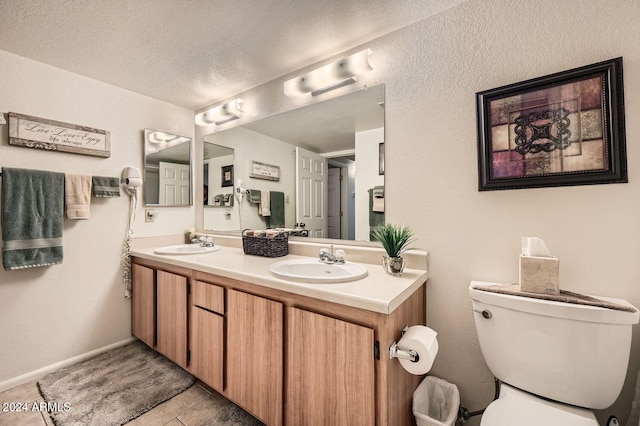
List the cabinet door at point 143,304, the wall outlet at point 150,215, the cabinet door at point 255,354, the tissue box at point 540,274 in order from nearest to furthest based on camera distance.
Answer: the tissue box at point 540,274 < the cabinet door at point 255,354 < the cabinet door at point 143,304 < the wall outlet at point 150,215

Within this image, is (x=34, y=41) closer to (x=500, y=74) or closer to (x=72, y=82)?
(x=72, y=82)

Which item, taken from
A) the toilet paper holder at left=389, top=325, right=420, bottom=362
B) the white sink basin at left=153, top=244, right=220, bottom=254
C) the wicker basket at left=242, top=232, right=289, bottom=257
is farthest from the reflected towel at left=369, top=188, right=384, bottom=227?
the white sink basin at left=153, top=244, right=220, bottom=254

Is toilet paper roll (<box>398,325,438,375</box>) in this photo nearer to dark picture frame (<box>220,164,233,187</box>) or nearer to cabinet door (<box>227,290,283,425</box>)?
cabinet door (<box>227,290,283,425</box>)

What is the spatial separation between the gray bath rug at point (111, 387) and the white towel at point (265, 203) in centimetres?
125

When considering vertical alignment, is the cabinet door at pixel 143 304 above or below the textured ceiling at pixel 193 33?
below

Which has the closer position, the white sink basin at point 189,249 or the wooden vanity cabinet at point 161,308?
the wooden vanity cabinet at point 161,308

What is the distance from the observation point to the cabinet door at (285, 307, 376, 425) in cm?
96

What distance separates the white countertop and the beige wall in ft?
0.99

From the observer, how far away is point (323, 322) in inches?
41.8

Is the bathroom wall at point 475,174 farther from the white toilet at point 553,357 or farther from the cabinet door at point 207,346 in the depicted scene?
the cabinet door at point 207,346

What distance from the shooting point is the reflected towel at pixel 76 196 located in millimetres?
1849

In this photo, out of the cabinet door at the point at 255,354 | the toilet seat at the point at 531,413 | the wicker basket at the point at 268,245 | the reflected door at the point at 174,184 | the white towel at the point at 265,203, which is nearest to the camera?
the toilet seat at the point at 531,413

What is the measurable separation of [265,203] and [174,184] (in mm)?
1049

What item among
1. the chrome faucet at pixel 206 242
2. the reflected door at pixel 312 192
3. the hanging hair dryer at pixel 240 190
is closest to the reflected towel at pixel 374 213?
the reflected door at pixel 312 192
